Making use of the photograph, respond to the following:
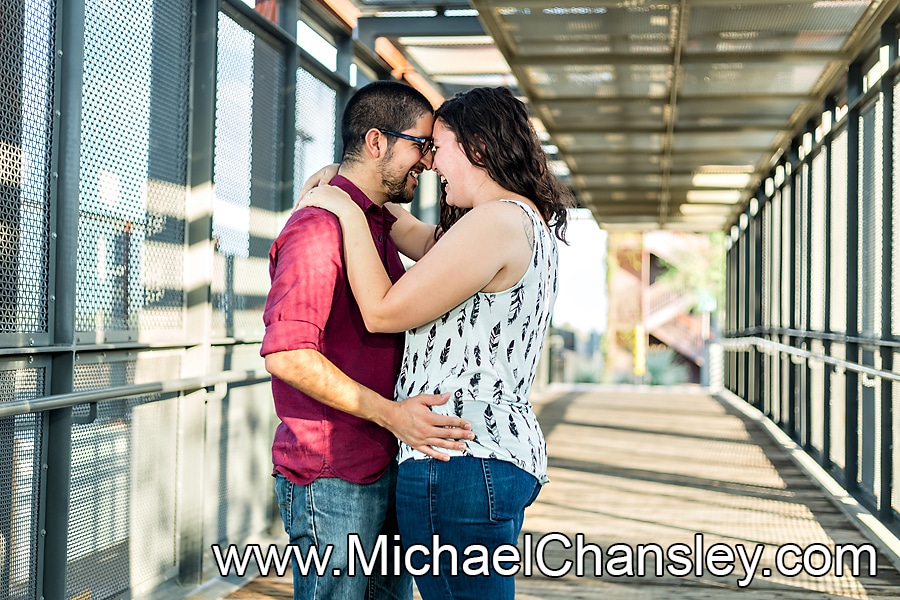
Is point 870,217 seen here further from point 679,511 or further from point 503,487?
point 503,487

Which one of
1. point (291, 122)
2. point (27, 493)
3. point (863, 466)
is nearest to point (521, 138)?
point (27, 493)

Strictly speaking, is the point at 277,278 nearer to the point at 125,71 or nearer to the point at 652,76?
the point at 125,71

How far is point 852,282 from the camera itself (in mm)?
6352

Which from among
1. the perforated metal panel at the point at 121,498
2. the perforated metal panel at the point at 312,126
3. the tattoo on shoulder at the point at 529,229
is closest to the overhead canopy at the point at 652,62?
the perforated metal panel at the point at 312,126

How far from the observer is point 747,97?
7.45m

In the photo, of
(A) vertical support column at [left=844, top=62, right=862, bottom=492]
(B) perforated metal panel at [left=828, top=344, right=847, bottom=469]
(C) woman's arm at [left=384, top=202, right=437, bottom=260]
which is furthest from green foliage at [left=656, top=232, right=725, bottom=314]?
(C) woman's arm at [left=384, top=202, right=437, bottom=260]

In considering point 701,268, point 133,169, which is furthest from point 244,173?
point 701,268

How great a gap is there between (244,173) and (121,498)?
1.77 meters

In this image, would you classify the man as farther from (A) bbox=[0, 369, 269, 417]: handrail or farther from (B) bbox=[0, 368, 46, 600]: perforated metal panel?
(B) bbox=[0, 368, 46, 600]: perforated metal panel

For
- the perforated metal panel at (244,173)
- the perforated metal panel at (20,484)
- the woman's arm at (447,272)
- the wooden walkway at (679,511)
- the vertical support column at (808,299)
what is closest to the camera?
the woman's arm at (447,272)

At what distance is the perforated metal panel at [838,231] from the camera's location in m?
6.86

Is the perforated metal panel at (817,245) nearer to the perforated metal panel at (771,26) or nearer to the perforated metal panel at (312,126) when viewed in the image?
the perforated metal panel at (771,26)

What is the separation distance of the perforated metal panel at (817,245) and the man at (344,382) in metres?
6.26

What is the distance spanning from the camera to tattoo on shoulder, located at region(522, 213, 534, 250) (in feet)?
6.04
